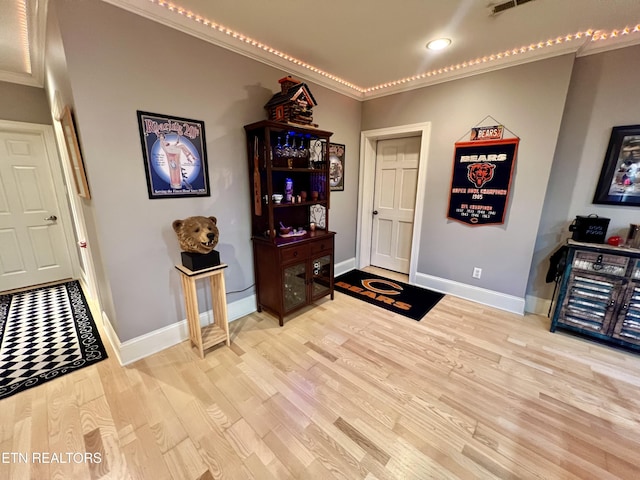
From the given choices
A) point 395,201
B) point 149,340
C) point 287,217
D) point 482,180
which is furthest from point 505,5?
point 149,340

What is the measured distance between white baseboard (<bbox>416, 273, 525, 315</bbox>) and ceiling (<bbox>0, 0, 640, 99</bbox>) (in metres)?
2.26

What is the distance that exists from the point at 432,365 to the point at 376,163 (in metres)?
2.77

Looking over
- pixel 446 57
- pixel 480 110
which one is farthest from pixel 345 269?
pixel 446 57

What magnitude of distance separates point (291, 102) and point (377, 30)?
86 cm

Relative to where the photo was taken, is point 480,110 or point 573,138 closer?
point 573,138

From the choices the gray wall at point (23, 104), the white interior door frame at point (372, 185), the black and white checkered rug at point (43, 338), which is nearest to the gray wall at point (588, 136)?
the white interior door frame at point (372, 185)

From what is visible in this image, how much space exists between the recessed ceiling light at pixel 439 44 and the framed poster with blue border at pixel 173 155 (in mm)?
2048

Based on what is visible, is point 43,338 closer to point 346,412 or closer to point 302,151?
point 346,412

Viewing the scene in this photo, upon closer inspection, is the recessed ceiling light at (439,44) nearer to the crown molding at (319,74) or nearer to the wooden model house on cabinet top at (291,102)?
the crown molding at (319,74)

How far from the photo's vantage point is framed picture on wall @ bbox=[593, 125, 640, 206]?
2.12 meters

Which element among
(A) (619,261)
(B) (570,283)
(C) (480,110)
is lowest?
(B) (570,283)

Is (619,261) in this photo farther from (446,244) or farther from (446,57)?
(446,57)

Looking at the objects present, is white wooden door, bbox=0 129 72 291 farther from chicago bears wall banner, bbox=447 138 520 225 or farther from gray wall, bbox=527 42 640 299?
gray wall, bbox=527 42 640 299

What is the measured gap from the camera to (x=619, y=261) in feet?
6.70
